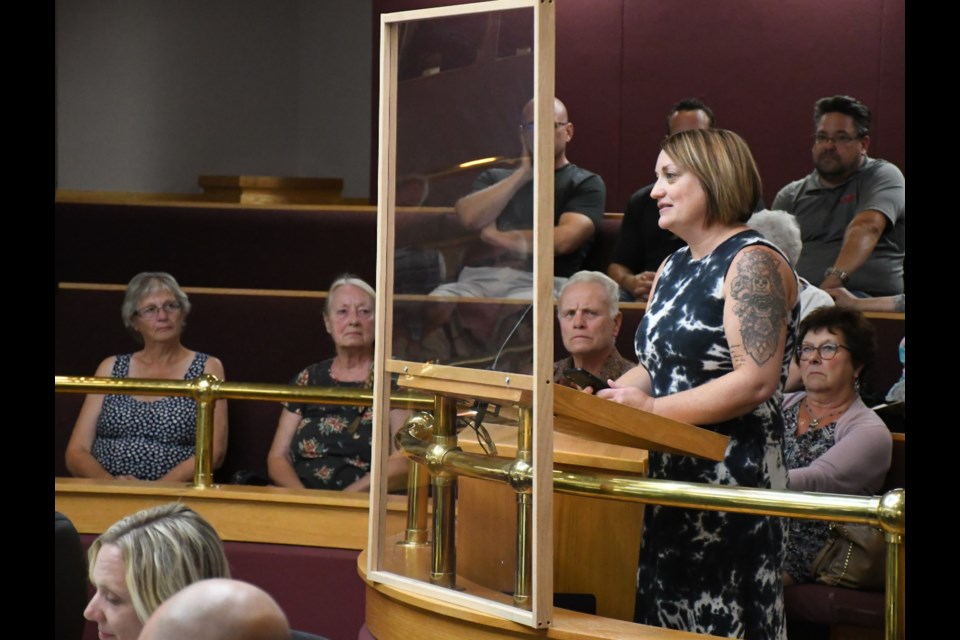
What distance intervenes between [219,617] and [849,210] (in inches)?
146

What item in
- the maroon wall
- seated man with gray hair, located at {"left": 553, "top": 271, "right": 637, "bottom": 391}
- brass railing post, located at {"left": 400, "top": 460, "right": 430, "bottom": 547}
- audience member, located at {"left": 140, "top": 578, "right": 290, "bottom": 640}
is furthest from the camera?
the maroon wall

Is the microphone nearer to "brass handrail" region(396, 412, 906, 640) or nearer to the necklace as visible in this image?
"brass handrail" region(396, 412, 906, 640)

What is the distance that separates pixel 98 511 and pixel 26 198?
7.32 feet

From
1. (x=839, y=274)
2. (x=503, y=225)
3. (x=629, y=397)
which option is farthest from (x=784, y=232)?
(x=503, y=225)

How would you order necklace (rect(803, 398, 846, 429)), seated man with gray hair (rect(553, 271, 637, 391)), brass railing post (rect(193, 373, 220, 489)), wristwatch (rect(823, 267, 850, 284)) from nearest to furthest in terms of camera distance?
necklace (rect(803, 398, 846, 429))
brass railing post (rect(193, 373, 220, 489))
seated man with gray hair (rect(553, 271, 637, 391))
wristwatch (rect(823, 267, 850, 284))

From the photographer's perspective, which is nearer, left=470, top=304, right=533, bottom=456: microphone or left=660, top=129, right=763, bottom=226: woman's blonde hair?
left=470, top=304, right=533, bottom=456: microphone

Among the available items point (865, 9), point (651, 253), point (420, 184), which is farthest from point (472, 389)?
point (865, 9)

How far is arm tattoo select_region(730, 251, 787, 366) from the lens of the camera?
219 cm

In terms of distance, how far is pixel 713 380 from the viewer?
2.22 metres

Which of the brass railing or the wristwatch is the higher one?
the wristwatch

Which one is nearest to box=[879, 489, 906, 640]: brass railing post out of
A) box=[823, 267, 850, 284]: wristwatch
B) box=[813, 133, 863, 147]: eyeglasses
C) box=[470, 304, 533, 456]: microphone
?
box=[470, 304, 533, 456]: microphone

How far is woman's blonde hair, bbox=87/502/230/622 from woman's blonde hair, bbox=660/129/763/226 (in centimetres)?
98

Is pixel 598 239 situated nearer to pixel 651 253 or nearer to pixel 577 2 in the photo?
pixel 651 253

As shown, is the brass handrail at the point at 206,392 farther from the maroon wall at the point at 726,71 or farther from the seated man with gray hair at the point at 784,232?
the maroon wall at the point at 726,71
